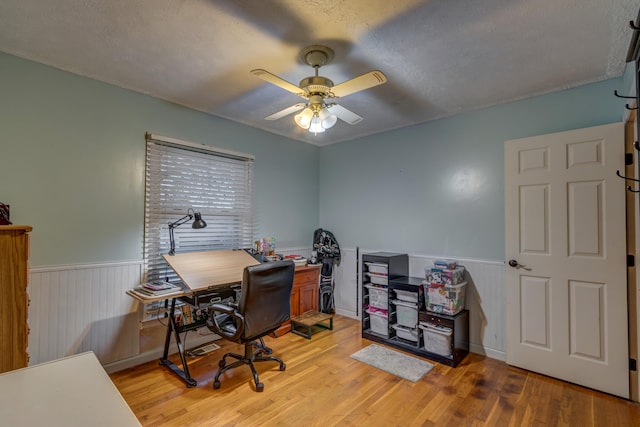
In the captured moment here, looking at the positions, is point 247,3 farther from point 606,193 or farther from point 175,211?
point 606,193

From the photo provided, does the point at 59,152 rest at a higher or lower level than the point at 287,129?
lower

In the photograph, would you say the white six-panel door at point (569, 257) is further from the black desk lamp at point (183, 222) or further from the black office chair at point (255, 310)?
the black desk lamp at point (183, 222)

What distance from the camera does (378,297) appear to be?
3.53 metres

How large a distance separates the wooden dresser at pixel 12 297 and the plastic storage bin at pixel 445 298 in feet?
10.1

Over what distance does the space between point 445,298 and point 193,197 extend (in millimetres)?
2847

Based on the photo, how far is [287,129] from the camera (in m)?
4.09

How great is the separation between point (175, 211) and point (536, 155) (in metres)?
3.55

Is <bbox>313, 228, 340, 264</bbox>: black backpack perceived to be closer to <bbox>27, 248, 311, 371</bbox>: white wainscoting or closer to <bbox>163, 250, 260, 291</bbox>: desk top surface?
<bbox>163, 250, 260, 291</bbox>: desk top surface

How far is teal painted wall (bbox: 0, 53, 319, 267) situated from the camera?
7.61ft

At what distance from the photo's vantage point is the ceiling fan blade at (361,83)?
1.84 meters

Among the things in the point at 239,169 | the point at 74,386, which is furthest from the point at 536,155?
the point at 74,386

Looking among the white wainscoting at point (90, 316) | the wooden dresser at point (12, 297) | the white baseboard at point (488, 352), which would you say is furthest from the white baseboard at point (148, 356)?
the white baseboard at point (488, 352)

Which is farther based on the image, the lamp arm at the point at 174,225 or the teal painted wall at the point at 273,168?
the lamp arm at the point at 174,225

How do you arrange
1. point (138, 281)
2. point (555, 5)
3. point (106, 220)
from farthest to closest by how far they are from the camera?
point (138, 281), point (106, 220), point (555, 5)
